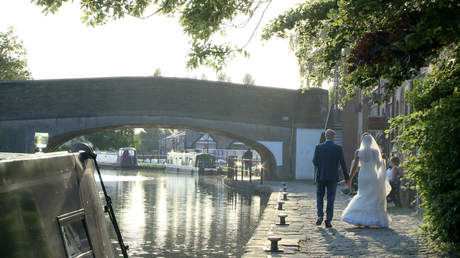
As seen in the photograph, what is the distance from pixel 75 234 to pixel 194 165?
40690mm

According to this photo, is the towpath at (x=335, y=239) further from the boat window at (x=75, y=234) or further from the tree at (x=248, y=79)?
the tree at (x=248, y=79)

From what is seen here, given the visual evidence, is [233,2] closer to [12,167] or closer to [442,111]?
[442,111]

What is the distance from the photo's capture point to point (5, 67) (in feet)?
145

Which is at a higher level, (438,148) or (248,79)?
(248,79)

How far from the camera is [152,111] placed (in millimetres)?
27172

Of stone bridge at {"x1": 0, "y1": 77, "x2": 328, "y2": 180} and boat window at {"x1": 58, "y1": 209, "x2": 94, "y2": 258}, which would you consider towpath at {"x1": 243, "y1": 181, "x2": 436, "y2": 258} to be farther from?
stone bridge at {"x1": 0, "y1": 77, "x2": 328, "y2": 180}

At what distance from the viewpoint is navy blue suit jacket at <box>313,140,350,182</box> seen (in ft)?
28.8

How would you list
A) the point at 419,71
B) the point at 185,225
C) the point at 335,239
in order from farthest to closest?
the point at 185,225 < the point at 335,239 < the point at 419,71

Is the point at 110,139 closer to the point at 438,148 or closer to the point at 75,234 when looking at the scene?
the point at 438,148

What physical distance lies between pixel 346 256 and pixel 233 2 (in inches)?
158

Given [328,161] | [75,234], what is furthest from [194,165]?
[75,234]

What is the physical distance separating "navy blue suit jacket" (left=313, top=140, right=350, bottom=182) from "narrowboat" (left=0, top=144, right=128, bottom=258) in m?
6.17

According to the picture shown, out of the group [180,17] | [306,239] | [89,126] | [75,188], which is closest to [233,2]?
[180,17]

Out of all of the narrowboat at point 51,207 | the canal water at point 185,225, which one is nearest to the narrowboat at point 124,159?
the canal water at point 185,225
